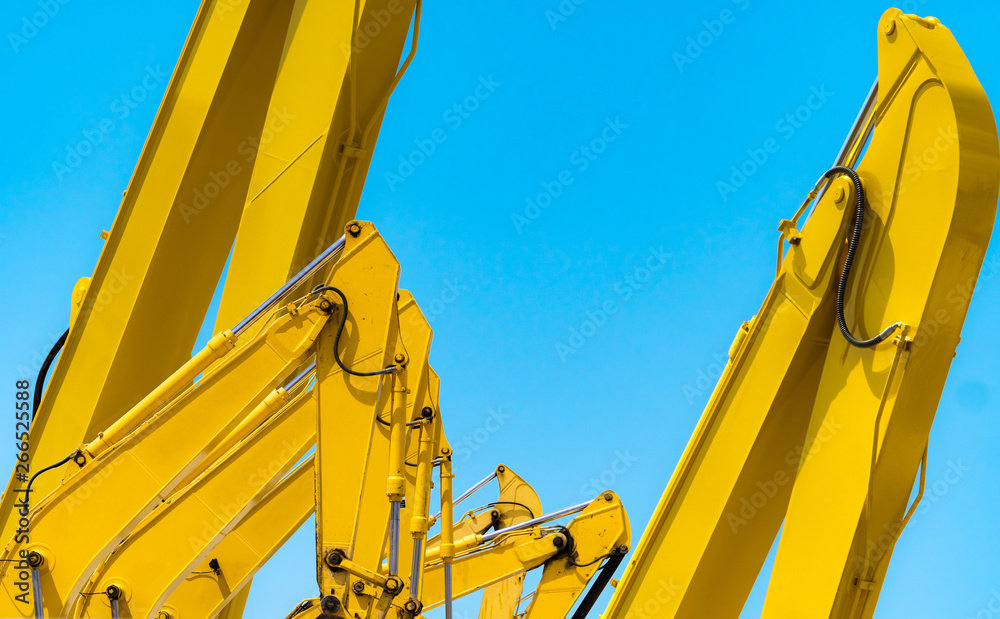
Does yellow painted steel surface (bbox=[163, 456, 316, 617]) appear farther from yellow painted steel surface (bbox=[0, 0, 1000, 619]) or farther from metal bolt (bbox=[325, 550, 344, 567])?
metal bolt (bbox=[325, 550, 344, 567])

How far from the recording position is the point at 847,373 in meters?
4.52

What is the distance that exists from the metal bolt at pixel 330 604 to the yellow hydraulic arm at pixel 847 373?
4.71 feet

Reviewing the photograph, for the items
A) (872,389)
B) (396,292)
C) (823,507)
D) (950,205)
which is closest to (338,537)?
(396,292)

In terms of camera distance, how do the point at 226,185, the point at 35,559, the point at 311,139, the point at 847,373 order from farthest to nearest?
1. the point at 226,185
2. the point at 311,139
3. the point at 35,559
4. the point at 847,373

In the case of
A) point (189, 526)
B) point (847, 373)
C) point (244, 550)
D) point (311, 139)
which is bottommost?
point (189, 526)

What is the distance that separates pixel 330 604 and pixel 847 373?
2819 mm

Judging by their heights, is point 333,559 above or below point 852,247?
below

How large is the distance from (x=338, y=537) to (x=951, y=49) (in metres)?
3.91

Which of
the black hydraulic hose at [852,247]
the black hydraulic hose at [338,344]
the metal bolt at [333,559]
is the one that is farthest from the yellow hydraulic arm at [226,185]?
the black hydraulic hose at [852,247]

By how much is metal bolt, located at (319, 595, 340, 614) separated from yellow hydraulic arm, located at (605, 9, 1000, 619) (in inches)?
56.5

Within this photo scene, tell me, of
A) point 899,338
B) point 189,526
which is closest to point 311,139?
point 189,526

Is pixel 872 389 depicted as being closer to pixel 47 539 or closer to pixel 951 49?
pixel 951 49

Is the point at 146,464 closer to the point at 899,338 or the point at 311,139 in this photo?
the point at 311,139

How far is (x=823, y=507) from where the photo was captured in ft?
14.4
